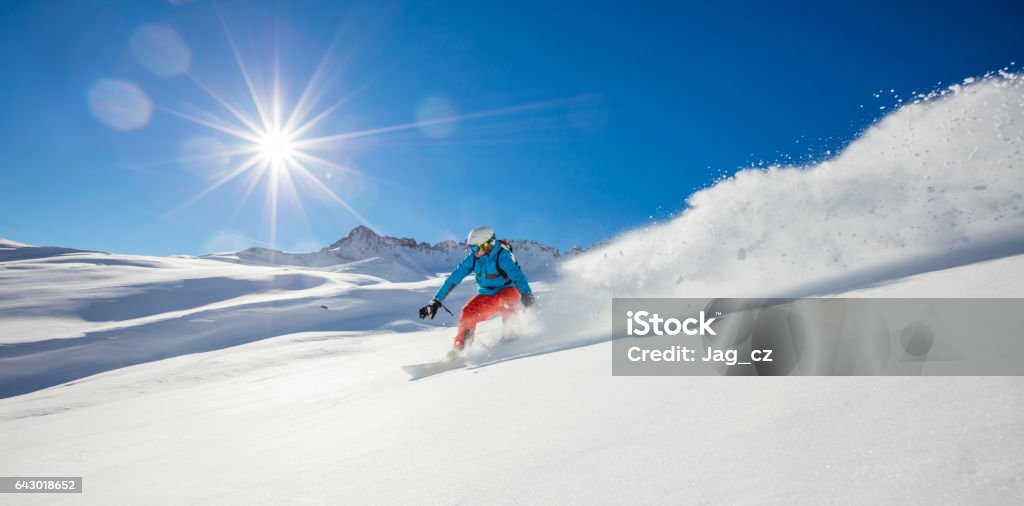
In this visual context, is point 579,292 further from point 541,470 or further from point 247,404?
point 541,470

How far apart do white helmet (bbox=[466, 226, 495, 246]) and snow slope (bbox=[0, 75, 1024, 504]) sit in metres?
1.39

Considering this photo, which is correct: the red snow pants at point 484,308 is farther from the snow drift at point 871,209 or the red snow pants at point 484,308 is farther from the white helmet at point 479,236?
the snow drift at point 871,209

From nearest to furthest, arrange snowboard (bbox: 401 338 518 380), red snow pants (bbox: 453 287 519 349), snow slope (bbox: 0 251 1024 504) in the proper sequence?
snow slope (bbox: 0 251 1024 504), snowboard (bbox: 401 338 518 380), red snow pants (bbox: 453 287 519 349)

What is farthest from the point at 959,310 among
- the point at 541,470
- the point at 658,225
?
the point at 658,225

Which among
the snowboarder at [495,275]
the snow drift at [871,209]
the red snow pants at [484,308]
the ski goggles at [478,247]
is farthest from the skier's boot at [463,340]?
the snow drift at [871,209]

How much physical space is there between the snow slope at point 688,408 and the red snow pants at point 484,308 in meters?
0.42

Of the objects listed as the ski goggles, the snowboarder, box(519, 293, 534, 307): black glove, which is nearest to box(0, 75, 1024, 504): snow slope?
box(519, 293, 534, 307): black glove

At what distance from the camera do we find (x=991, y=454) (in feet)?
2.46

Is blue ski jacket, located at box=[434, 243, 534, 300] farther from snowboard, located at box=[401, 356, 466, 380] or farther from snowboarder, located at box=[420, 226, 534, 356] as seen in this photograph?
snowboard, located at box=[401, 356, 466, 380]

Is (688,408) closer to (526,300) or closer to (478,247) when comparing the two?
(526,300)

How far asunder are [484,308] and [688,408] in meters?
4.56

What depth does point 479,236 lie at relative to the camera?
20.6ft

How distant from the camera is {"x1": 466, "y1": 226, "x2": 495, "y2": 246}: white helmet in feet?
20.6

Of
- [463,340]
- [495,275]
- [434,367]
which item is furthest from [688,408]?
[495,275]
